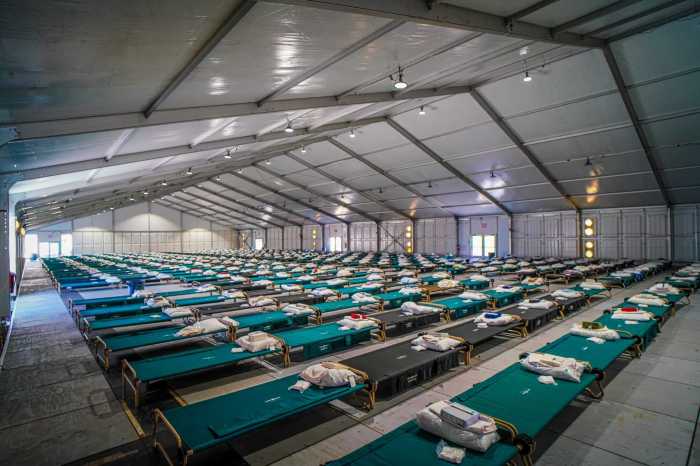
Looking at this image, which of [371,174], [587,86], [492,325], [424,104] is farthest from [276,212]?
[492,325]

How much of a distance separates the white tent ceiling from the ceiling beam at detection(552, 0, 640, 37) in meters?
0.05

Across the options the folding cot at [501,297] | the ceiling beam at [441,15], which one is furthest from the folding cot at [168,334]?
the ceiling beam at [441,15]

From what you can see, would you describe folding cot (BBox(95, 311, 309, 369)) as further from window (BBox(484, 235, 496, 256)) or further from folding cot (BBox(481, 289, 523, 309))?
window (BBox(484, 235, 496, 256))

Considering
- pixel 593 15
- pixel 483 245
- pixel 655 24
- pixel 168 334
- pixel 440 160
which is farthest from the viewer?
pixel 483 245

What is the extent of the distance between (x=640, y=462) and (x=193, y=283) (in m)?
15.4

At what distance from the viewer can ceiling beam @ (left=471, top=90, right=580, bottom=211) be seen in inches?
579

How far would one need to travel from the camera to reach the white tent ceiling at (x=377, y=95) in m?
4.39

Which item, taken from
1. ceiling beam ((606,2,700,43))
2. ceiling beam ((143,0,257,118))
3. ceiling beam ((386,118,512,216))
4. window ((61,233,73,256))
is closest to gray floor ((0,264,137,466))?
ceiling beam ((143,0,257,118))

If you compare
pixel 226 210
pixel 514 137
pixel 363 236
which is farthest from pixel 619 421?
pixel 226 210

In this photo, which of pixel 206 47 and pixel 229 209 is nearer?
pixel 206 47

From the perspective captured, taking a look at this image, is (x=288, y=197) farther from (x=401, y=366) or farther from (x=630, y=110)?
(x=401, y=366)

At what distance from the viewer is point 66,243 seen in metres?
42.4

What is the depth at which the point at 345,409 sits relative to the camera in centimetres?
470

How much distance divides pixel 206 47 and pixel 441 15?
12.9ft
